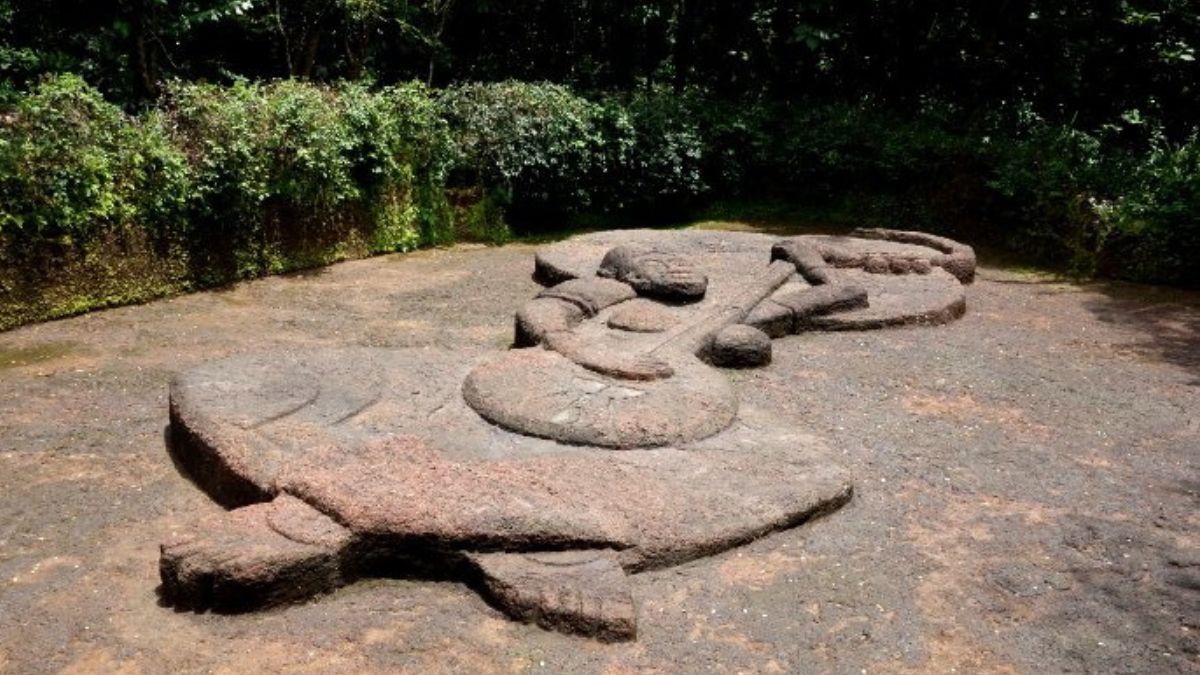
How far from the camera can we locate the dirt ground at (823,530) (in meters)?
3.44

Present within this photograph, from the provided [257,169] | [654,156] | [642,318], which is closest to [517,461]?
[642,318]

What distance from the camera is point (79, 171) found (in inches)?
280

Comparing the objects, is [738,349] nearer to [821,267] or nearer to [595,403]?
[595,403]

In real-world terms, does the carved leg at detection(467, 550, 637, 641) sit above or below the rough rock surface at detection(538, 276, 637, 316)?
below

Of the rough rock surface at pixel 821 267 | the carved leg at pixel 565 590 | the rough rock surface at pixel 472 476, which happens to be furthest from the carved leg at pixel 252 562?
the rough rock surface at pixel 821 267

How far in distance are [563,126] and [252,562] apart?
7655mm

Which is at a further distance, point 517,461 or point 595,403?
point 595,403

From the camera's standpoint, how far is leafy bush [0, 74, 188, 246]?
6.88 meters

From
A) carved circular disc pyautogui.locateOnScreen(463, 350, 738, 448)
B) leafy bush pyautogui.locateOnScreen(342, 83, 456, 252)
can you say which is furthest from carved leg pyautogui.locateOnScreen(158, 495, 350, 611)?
leafy bush pyautogui.locateOnScreen(342, 83, 456, 252)

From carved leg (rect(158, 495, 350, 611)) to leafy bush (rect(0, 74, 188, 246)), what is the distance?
414 cm

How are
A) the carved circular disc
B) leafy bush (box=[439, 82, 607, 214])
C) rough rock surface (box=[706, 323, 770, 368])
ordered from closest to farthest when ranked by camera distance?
the carved circular disc
rough rock surface (box=[706, 323, 770, 368])
leafy bush (box=[439, 82, 607, 214])

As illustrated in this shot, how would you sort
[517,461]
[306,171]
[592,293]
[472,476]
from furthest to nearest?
[306,171], [592,293], [517,461], [472,476]

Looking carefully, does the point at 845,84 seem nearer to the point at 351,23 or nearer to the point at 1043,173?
the point at 1043,173

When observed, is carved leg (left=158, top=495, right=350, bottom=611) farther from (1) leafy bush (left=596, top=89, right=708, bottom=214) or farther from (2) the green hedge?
(1) leafy bush (left=596, top=89, right=708, bottom=214)
